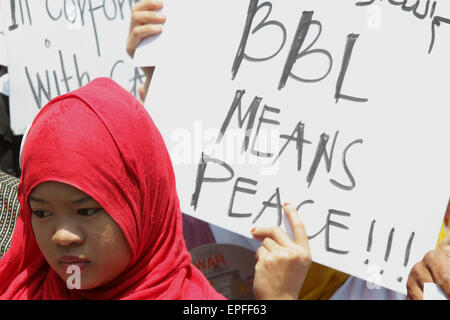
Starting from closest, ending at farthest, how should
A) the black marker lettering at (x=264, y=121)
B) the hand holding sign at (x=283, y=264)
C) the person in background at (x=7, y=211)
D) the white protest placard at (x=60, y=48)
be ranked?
1. the hand holding sign at (x=283, y=264)
2. the black marker lettering at (x=264, y=121)
3. the person in background at (x=7, y=211)
4. the white protest placard at (x=60, y=48)

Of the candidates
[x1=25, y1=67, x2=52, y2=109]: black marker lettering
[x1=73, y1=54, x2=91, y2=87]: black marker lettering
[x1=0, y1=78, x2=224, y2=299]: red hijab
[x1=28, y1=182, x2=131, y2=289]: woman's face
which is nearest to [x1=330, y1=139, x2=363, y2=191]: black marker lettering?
[x1=0, y1=78, x2=224, y2=299]: red hijab

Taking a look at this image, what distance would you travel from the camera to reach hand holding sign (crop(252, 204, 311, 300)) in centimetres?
130

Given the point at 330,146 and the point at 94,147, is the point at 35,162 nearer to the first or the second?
the point at 94,147

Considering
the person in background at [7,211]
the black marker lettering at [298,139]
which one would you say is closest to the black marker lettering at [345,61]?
the black marker lettering at [298,139]

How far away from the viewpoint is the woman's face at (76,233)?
116cm

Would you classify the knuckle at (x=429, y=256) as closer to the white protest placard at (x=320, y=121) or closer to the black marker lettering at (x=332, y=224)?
the white protest placard at (x=320, y=121)

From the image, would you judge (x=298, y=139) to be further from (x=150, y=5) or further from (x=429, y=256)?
(x=150, y=5)

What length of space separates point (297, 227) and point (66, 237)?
1.63 ft

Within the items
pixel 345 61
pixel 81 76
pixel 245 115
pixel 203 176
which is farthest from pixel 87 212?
pixel 81 76

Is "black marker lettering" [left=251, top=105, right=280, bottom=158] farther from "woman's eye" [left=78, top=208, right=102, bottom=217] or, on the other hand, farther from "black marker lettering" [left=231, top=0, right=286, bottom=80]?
"woman's eye" [left=78, top=208, right=102, bottom=217]

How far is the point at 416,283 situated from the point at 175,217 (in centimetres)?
53

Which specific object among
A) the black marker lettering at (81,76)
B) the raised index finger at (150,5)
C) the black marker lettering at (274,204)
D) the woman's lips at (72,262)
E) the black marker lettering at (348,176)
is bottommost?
the woman's lips at (72,262)

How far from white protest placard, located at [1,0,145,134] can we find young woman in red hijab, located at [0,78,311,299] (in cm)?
58

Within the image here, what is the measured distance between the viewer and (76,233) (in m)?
1.16
